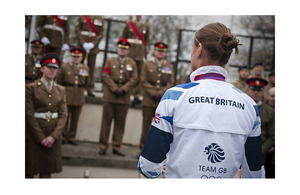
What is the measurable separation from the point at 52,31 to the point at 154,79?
80.9 inches

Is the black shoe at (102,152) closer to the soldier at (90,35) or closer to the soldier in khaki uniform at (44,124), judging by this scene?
the soldier in khaki uniform at (44,124)

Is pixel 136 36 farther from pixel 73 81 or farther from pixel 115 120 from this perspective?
pixel 115 120

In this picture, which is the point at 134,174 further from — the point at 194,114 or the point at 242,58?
the point at 194,114

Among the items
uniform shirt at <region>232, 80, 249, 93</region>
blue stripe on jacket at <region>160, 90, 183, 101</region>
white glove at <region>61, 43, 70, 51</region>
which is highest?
white glove at <region>61, 43, 70, 51</region>

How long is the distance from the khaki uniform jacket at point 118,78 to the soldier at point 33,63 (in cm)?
111

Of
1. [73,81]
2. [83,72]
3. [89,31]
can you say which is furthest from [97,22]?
[73,81]

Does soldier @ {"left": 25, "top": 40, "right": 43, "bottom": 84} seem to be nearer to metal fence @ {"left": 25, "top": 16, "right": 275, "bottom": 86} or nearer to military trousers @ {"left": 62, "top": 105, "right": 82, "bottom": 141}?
military trousers @ {"left": 62, "top": 105, "right": 82, "bottom": 141}

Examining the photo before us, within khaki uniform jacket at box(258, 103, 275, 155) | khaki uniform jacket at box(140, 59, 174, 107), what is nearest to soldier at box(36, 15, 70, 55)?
khaki uniform jacket at box(140, 59, 174, 107)

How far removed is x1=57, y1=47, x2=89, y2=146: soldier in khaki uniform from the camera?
6402 mm

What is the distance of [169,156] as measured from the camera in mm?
1974

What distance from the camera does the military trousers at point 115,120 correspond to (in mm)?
6195

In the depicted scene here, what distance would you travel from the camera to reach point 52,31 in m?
6.77

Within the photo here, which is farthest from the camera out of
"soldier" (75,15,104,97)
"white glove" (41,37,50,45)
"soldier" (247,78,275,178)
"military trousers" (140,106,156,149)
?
"soldier" (75,15,104,97)

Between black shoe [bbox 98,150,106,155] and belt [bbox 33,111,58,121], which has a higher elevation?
belt [bbox 33,111,58,121]
